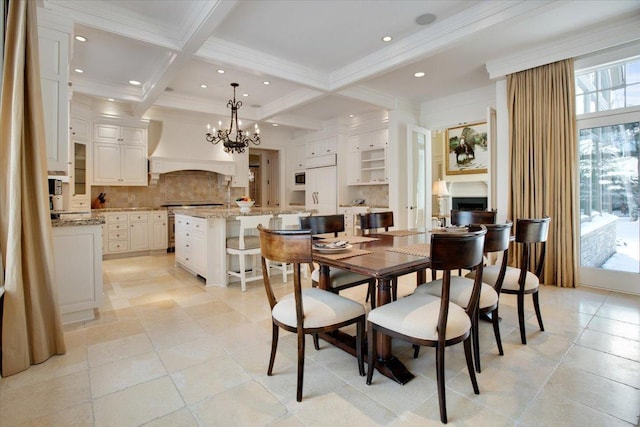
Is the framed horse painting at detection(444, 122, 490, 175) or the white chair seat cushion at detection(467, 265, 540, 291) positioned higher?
the framed horse painting at detection(444, 122, 490, 175)

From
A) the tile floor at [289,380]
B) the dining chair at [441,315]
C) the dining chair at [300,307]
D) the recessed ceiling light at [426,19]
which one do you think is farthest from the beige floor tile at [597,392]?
the recessed ceiling light at [426,19]

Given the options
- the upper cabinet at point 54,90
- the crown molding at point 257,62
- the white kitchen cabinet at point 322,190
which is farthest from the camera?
the white kitchen cabinet at point 322,190

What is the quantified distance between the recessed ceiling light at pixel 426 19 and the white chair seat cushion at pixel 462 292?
2.59 meters

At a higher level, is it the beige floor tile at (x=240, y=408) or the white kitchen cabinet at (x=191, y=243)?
the white kitchen cabinet at (x=191, y=243)

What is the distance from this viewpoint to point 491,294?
2.04m

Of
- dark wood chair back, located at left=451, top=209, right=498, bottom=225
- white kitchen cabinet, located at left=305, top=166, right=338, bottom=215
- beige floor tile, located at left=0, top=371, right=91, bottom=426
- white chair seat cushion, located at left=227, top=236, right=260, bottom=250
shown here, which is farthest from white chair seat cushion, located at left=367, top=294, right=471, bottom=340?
white kitchen cabinet, located at left=305, top=166, right=338, bottom=215

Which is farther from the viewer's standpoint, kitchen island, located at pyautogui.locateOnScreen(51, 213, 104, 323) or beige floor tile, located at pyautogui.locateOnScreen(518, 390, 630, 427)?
kitchen island, located at pyautogui.locateOnScreen(51, 213, 104, 323)

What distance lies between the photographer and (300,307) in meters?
1.68

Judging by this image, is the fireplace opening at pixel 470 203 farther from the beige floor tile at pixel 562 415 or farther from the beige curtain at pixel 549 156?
the beige floor tile at pixel 562 415

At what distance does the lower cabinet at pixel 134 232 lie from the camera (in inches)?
220

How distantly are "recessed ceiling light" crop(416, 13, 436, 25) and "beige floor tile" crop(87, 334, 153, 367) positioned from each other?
374 cm

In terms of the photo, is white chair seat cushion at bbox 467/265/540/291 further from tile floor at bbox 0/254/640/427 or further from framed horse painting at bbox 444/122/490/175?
framed horse painting at bbox 444/122/490/175

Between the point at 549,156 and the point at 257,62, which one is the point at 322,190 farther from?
the point at 549,156

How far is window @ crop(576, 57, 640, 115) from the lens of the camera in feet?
11.4
